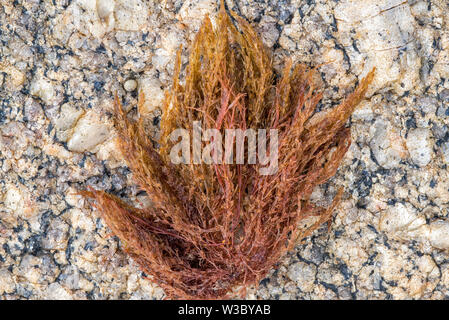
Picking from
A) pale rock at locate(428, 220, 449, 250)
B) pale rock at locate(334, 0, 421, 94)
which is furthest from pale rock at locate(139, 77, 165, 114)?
pale rock at locate(428, 220, 449, 250)

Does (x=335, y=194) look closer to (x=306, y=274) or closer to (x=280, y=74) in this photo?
(x=306, y=274)

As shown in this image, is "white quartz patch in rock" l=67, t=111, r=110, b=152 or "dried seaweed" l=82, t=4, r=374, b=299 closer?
"dried seaweed" l=82, t=4, r=374, b=299

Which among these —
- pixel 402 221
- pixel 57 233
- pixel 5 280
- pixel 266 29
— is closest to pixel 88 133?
pixel 57 233

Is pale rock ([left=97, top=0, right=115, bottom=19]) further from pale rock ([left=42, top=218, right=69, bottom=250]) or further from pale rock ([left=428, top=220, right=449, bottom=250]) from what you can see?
pale rock ([left=428, top=220, right=449, bottom=250])

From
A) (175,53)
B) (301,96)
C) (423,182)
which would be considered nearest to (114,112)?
(175,53)

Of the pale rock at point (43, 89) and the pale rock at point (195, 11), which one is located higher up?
the pale rock at point (195, 11)

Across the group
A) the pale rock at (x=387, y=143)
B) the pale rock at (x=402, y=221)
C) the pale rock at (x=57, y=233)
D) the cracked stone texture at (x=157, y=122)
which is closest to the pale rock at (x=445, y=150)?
the cracked stone texture at (x=157, y=122)

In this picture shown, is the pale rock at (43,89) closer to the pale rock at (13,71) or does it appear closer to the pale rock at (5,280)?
the pale rock at (13,71)
